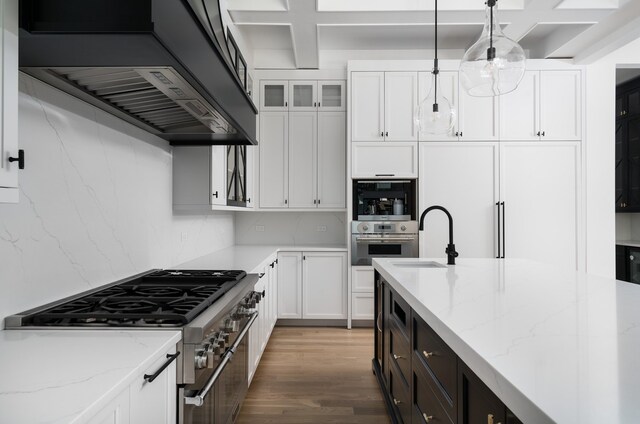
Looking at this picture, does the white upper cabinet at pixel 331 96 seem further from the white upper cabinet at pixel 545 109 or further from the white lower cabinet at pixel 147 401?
the white lower cabinet at pixel 147 401

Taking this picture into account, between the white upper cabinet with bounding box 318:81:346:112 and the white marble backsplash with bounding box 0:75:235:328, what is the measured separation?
217cm

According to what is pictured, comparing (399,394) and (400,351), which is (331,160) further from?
(399,394)

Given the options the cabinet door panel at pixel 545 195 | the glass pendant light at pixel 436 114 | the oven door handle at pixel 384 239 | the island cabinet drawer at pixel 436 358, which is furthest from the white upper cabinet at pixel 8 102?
the cabinet door panel at pixel 545 195

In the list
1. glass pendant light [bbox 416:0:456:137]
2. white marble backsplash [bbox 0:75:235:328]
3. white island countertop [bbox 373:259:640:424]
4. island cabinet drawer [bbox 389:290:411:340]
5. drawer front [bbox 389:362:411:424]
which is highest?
glass pendant light [bbox 416:0:456:137]

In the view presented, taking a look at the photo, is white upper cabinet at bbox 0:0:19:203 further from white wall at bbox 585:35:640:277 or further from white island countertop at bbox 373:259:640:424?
white wall at bbox 585:35:640:277

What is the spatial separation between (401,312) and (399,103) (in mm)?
2583

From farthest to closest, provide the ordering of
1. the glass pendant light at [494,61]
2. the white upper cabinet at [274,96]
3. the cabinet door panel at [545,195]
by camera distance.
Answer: the white upper cabinet at [274,96] < the cabinet door panel at [545,195] < the glass pendant light at [494,61]

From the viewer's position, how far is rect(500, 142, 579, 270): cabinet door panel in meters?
3.88

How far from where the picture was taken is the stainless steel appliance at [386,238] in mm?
3953

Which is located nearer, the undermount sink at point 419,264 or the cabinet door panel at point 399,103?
the undermount sink at point 419,264

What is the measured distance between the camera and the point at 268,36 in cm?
408

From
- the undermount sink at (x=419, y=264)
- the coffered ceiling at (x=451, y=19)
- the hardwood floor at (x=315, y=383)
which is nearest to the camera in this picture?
the hardwood floor at (x=315, y=383)

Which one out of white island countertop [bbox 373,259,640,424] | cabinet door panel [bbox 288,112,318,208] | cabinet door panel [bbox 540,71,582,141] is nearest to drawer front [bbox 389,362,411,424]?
white island countertop [bbox 373,259,640,424]

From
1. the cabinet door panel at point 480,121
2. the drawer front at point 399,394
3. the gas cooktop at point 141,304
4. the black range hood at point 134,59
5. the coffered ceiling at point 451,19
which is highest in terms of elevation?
the coffered ceiling at point 451,19
